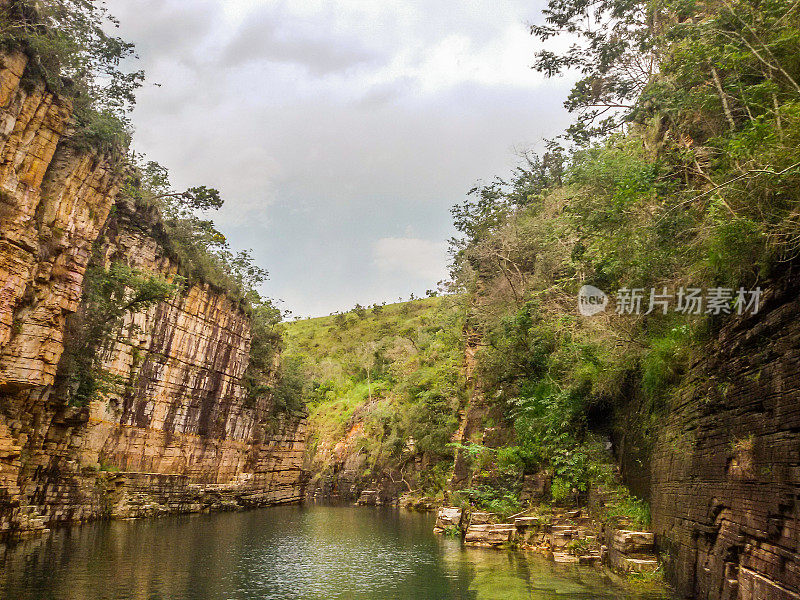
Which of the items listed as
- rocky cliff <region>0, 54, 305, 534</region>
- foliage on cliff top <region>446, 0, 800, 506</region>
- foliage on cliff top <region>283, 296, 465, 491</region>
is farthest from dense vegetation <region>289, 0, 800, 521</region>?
rocky cliff <region>0, 54, 305, 534</region>

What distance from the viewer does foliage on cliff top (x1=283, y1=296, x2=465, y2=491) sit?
3772 cm

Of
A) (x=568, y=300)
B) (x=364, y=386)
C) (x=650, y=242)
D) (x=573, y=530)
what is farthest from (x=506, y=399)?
(x=364, y=386)

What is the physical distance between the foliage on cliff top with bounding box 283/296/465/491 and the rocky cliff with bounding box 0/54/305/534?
8926 mm

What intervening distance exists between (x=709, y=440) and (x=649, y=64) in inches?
574

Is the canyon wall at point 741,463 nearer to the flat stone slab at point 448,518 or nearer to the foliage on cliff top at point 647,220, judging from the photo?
the foliage on cliff top at point 647,220

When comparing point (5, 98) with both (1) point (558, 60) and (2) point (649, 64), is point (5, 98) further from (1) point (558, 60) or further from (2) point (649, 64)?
(2) point (649, 64)

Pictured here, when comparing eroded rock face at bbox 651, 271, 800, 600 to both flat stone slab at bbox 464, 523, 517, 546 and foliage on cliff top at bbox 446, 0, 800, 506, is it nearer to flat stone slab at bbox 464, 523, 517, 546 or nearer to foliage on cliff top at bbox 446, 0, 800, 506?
foliage on cliff top at bbox 446, 0, 800, 506

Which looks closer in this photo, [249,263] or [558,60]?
[558,60]

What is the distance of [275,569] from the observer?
15.2 m

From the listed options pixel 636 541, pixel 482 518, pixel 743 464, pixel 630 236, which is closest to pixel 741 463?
pixel 743 464

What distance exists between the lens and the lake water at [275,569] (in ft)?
38.4

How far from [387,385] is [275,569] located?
4799 cm

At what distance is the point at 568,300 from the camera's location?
20375 millimetres

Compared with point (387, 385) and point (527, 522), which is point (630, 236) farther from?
point (387, 385)
